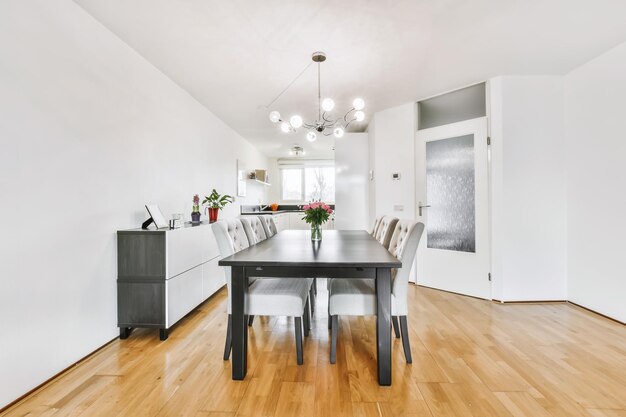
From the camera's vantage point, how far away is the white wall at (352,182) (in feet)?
16.5

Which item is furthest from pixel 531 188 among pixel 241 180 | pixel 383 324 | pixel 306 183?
pixel 306 183

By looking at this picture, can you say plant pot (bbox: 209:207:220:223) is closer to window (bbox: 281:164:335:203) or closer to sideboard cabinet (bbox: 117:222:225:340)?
sideboard cabinet (bbox: 117:222:225:340)

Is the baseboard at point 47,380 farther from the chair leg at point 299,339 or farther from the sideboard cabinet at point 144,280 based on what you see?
the chair leg at point 299,339

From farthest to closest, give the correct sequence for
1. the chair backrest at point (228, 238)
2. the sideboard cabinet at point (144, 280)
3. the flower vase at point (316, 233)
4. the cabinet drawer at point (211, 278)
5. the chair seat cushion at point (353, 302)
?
the cabinet drawer at point (211, 278) → the flower vase at point (316, 233) → the sideboard cabinet at point (144, 280) → the chair backrest at point (228, 238) → the chair seat cushion at point (353, 302)

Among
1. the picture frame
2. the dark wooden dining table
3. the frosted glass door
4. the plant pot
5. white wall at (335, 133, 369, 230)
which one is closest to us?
the dark wooden dining table

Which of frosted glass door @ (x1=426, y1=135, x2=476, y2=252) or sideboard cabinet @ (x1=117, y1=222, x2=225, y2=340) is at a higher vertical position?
frosted glass door @ (x1=426, y1=135, x2=476, y2=252)

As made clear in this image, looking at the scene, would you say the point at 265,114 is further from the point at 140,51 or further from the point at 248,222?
the point at 248,222

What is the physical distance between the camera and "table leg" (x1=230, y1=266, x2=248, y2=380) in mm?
1776

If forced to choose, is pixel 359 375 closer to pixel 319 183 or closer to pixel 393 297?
pixel 393 297

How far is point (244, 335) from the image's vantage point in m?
1.82

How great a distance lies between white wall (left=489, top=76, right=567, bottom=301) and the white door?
0.20m

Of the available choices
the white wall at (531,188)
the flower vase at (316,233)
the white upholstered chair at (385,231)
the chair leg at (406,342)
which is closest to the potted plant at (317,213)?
the flower vase at (316,233)

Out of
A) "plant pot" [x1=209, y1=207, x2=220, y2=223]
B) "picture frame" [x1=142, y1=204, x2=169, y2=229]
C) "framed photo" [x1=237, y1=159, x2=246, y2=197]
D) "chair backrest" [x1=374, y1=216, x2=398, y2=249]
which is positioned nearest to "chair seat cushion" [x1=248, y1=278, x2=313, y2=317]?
"chair backrest" [x1=374, y1=216, x2=398, y2=249]

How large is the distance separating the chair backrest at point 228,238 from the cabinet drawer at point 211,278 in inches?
39.3
